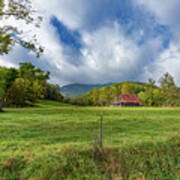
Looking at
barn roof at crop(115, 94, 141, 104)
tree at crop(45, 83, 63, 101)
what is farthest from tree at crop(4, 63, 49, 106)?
tree at crop(45, 83, 63, 101)

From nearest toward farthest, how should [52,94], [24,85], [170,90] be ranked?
[24,85], [170,90], [52,94]

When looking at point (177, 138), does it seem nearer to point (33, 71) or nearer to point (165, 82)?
point (33, 71)

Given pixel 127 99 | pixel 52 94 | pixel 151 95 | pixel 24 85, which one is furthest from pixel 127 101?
pixel 24 85

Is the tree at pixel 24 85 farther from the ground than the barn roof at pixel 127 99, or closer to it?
farther from the ground

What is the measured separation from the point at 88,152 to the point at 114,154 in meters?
1.15

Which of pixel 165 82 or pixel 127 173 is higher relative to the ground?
pixel 165 82

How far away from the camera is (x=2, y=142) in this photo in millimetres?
8320

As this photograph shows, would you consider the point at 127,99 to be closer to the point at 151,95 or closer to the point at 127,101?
the point at 127,101

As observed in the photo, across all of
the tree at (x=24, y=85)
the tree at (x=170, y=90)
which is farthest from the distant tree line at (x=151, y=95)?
the tree at (x=24, y=85)

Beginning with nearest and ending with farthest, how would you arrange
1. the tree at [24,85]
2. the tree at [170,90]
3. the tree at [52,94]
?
the tree at [24,85]
the tree at [170,90]
the tree at [52,94]

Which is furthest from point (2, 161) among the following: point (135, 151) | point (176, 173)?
point (176, 173)

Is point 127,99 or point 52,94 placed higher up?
point 52,94

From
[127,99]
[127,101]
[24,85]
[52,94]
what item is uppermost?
[24,85]

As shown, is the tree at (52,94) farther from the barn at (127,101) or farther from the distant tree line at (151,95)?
the barn at (127,101)
